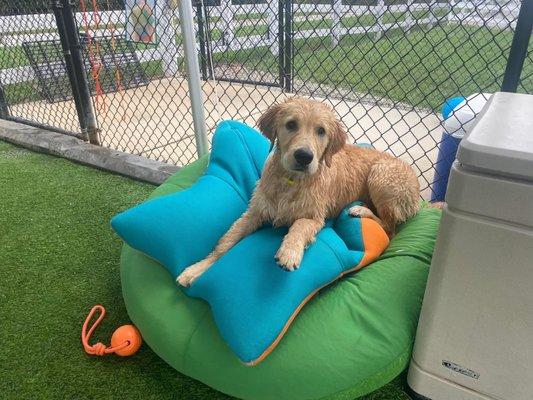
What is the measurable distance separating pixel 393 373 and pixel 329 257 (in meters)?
0.51

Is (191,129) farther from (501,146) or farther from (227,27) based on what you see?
(501,146)

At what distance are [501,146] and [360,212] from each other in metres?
1.10

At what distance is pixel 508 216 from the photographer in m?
1.12

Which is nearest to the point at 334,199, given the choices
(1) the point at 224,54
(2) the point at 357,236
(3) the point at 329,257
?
(2) the point at 357,236

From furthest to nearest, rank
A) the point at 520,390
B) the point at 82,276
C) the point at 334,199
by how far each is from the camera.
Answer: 1. the point at 82,276
2. the point at 334,199
3. the point at 520,390

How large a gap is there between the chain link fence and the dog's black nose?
2.14m

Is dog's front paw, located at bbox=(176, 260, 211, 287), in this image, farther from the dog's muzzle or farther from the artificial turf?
the dog's muzzle

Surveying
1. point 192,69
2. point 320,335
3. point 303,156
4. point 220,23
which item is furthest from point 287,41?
point 320,335

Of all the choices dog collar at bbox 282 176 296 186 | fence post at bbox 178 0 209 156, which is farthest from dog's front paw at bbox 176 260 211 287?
fence post at bbox 178 0 209 156

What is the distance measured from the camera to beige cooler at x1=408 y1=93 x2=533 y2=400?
3.64ft

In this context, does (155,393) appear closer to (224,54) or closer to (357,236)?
(357,236)

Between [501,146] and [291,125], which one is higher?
[501,146]

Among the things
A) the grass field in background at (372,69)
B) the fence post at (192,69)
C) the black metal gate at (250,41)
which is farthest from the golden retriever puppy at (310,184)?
the black metal gate at (250,41)

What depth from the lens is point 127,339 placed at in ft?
6.19
